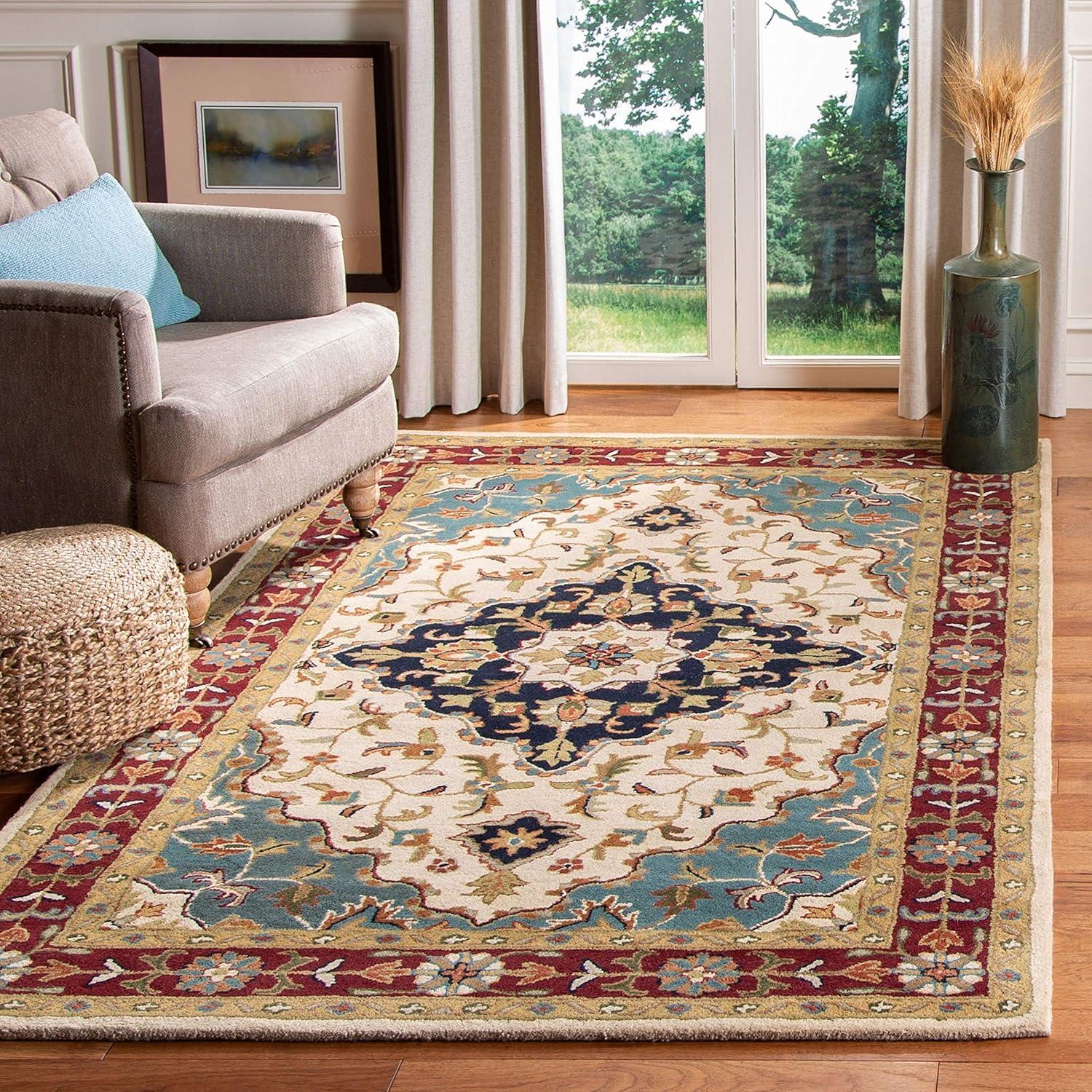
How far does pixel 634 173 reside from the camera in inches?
183

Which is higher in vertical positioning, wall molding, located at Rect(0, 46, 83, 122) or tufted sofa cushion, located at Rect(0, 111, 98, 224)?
wall molding, located at Rect(0, 46, 83, 122)

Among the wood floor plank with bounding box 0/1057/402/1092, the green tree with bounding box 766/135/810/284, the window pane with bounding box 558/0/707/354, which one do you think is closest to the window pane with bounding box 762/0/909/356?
the green tree with bounding box 766/135/810/284

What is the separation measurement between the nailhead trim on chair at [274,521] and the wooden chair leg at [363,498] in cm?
3

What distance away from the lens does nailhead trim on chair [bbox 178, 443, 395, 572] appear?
9.78 feet

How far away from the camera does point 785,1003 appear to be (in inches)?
76.2

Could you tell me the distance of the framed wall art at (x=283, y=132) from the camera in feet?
15.1

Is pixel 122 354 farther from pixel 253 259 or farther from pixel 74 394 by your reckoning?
A: pixel 253 259

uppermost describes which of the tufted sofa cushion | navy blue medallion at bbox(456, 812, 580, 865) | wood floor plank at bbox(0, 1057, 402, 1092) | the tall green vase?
the tufted sofa cushion

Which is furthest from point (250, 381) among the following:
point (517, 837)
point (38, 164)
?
point (517, 837)

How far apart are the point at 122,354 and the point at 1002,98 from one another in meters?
2.10

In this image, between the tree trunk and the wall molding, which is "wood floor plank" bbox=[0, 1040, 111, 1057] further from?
the wall molding

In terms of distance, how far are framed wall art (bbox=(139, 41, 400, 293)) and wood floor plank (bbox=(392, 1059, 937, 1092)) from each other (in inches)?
127

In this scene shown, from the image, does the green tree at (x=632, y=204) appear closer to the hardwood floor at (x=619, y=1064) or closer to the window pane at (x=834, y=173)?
the window pane at (x=834, y=173)

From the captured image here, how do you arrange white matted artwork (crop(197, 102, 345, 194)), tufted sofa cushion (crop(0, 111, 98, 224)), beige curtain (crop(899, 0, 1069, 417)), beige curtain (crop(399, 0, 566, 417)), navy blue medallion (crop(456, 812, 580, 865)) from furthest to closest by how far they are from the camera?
white matted artwork (crop(197, 102, 345, 194)) → beige curtain (crop(399, 0, 566, 417)) → beige curtain (crop(899, 0, 1069, 417)) → tufted sofa cushion (crop(0, 111, 98, 224)) → navy blue medallion (crop(456, 812, 580, 865))
